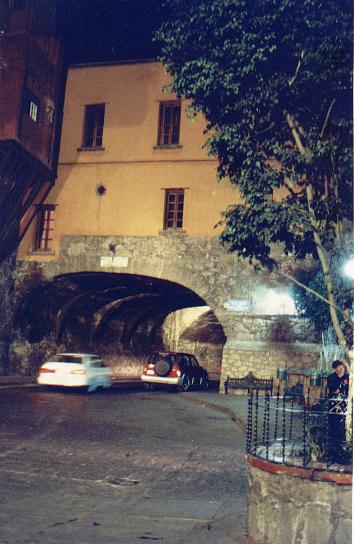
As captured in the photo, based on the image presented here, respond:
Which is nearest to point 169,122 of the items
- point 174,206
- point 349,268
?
point 174,206

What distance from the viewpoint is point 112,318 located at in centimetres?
2748

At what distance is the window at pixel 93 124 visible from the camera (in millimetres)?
21891

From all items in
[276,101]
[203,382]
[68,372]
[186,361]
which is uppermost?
[276,101]

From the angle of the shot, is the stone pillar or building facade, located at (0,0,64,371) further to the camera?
the stone pillar

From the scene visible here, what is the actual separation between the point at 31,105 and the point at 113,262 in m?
6.55

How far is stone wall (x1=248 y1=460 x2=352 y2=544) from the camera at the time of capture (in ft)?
15.4

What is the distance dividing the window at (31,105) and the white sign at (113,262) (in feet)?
19.0

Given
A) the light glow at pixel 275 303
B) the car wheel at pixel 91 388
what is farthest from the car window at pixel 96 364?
the light glow at pixel 275 303

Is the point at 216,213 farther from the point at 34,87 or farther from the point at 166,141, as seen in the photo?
the point at 34,87

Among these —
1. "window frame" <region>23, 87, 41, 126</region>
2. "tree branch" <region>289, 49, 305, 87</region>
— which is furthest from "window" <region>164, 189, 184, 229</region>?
"tree branch" <region>289, 49, 305, 87</region>

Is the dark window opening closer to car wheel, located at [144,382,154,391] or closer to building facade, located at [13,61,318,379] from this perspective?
building facade, located at [13,61,318,379]

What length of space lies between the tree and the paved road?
2.93 m

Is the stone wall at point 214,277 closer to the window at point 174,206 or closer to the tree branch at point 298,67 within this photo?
the window at point 174,206

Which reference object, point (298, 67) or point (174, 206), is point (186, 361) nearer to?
point (174, 206)
